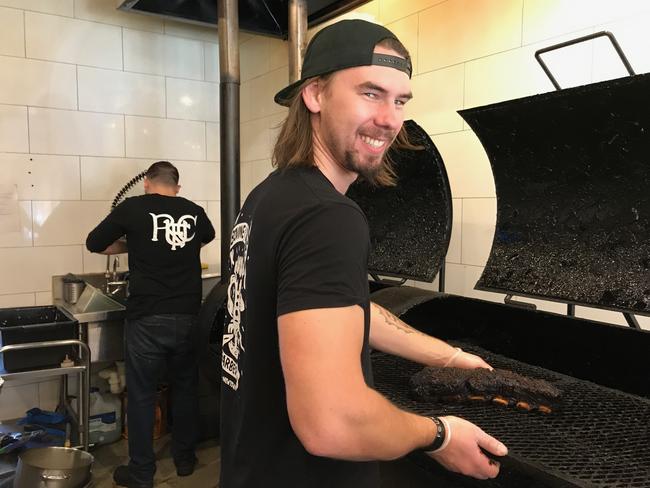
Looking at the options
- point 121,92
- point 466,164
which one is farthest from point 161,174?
point 466,164

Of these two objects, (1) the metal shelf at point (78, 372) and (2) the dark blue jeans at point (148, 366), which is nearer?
(1) the metal shelf at point (78, 372)

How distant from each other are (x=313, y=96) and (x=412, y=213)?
3.82ft

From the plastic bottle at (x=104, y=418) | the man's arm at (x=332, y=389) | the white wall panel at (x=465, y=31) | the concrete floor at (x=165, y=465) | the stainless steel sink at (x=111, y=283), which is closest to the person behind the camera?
the man's arm at (x=332, y=389)

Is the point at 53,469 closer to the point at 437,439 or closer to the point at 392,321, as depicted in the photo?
the point at 392,321

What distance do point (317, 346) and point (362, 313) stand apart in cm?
9

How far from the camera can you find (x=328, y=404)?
2.45ft

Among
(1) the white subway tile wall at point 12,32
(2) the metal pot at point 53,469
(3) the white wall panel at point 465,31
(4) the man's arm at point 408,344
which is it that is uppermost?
(1) the white subway tile wall at point 12,32

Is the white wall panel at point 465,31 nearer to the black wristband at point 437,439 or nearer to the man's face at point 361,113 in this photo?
the man's face at point 361,113

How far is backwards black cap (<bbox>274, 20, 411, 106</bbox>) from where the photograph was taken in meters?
0.92

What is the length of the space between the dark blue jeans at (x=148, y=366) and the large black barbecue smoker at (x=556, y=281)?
115cm

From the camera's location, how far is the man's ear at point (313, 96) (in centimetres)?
97

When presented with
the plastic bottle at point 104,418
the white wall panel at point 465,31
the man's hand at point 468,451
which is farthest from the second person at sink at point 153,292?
the man's hand at point 468,451

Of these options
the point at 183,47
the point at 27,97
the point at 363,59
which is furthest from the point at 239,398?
the point at 183,47

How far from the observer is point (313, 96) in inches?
38.2
